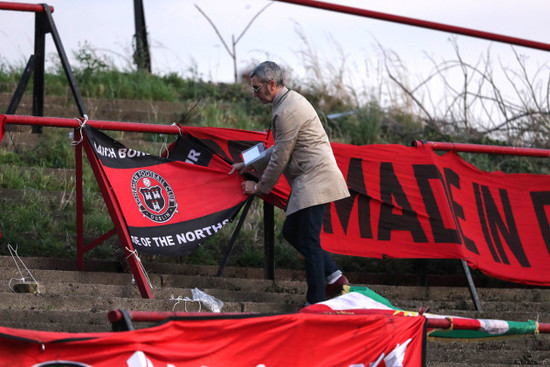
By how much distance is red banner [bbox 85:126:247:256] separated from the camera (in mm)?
7059

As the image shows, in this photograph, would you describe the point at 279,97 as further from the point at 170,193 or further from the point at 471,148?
the point at 471,148

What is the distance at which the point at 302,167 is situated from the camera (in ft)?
22.2

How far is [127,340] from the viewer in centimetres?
434

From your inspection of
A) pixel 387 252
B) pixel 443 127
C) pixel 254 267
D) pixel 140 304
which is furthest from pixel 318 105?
pixel 140 304

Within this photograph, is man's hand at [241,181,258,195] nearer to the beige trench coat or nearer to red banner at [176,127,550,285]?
red banner at [176,127,550,285]

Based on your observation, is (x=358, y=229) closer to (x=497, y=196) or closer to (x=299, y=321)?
(x=497, y=196)

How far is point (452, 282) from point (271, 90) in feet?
9.99

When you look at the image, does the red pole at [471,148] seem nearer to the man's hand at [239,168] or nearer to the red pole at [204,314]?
the man's hand at [239,168]

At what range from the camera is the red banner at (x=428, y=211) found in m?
7.70

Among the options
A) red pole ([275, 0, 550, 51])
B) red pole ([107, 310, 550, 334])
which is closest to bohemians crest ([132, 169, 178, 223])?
red pole ([107, 310, 550, 334])

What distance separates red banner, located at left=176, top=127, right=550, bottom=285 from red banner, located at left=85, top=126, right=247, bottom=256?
228 millimetres

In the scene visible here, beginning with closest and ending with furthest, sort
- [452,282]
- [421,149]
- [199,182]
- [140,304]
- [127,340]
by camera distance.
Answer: [127,340] < [140,304] < [199,182] < [421,149] < [452,282]

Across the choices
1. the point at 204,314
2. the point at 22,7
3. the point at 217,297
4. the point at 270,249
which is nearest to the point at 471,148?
the point at 270,249

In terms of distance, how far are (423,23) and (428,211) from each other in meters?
3.51
